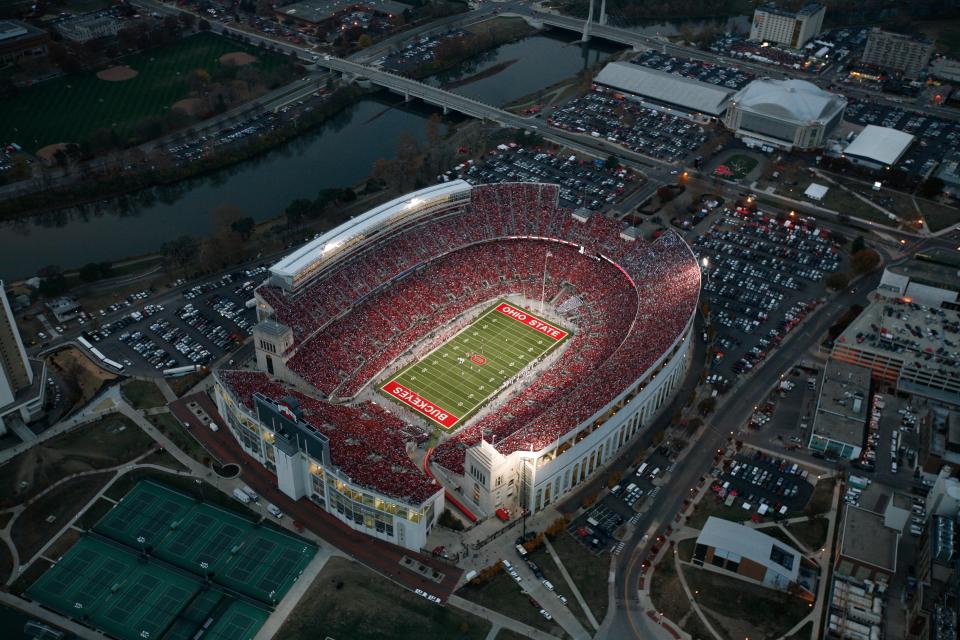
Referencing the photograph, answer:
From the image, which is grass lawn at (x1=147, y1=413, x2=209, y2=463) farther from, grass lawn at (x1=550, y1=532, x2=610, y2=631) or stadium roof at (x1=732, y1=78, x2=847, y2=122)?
stadium roof at (x1=732, y1=78, x2=847, y2=122)

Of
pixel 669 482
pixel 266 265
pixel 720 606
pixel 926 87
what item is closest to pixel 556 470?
pixel 669 482

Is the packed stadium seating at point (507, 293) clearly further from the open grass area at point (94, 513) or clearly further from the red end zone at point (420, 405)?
the open grass area at point (94, 513)

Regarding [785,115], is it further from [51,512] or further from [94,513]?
[51,512]

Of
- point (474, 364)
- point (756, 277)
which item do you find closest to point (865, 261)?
point (756, 277)

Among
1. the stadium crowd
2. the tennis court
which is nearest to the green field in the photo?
the stadium crowd

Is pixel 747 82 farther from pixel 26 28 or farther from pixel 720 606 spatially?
pixel 26 28
